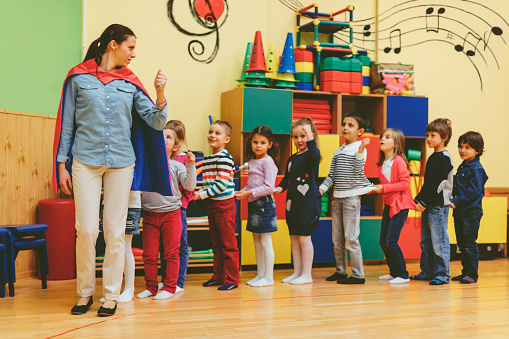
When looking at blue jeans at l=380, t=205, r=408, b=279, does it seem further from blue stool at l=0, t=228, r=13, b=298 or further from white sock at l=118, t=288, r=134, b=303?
blue stool at l=0, t=228, r=13, b=298

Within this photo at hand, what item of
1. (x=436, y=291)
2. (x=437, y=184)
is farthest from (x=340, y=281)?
(x=437, y=184)

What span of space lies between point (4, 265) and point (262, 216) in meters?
1.67

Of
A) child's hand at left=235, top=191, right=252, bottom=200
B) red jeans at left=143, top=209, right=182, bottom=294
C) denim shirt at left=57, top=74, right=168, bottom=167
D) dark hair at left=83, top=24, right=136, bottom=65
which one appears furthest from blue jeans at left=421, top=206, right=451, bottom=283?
dark hair at left=83, top=24, right=136, bottom=65

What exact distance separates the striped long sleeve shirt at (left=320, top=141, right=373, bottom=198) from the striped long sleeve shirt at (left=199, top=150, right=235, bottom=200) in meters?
0.76

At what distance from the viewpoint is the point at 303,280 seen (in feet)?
13.4

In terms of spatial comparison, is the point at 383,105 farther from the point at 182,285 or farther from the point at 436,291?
the point at 182,285

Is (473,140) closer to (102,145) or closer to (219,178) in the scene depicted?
(219,178)

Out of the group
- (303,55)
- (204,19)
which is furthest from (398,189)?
(204,19)

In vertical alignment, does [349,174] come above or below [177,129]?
below

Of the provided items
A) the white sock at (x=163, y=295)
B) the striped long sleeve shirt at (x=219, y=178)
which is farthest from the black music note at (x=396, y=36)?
the white sock at (x=163, y=295)

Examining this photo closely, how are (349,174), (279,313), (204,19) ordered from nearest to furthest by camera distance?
(279,313)
(349,174)
(204,19)

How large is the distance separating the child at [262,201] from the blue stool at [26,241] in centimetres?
134


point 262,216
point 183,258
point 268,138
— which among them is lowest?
point 183,258

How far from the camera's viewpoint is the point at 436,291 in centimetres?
386
